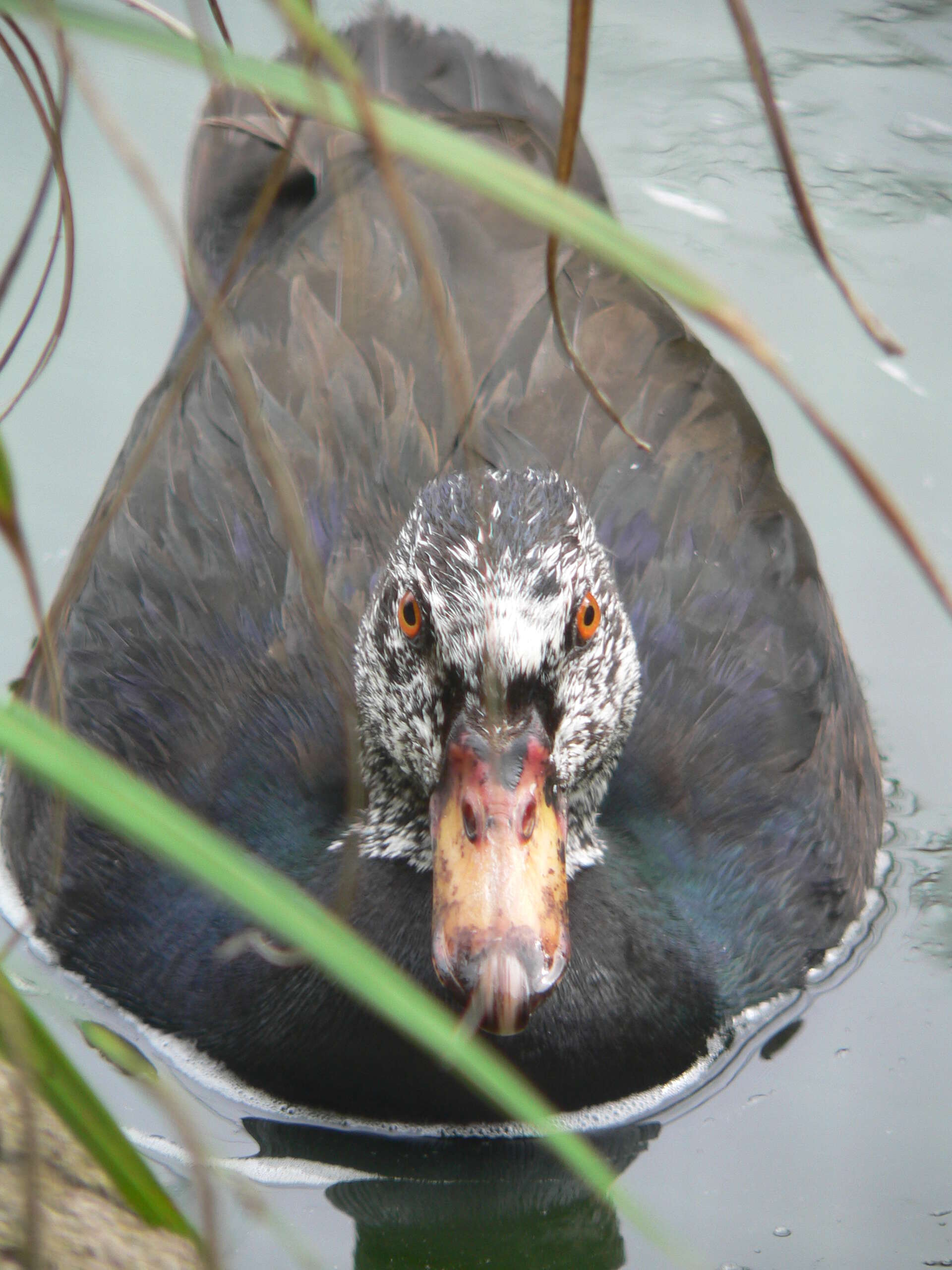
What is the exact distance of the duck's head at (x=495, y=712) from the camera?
7.93ft

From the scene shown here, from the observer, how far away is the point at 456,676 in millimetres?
Result: 2588

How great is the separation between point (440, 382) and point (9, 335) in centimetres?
203

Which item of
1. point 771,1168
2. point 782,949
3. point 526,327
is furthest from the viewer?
point 526,327

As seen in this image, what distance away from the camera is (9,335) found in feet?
16.1

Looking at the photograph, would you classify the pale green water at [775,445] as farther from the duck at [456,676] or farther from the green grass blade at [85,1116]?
the green grass blade at [85,1116]

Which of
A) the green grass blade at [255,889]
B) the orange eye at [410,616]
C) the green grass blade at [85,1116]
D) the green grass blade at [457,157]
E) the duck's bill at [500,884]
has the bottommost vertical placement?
the duck's bill at [500,884]

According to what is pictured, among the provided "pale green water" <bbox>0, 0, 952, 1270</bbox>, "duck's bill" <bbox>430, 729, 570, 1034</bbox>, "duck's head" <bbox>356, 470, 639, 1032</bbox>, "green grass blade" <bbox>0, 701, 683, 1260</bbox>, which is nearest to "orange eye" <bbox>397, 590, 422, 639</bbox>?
"duck's head" <bbox>356, 470, 639, 1032</bbox>

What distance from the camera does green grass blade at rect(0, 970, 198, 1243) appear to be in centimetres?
133

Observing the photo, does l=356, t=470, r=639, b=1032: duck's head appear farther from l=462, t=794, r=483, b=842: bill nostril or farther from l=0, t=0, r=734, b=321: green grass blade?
l=0, t=0, r=734, b=321: green grass blade

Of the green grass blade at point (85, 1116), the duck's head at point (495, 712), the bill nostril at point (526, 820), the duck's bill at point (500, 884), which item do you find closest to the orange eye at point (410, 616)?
the duck's head at point (495, 712)

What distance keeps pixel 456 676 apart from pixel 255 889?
146cm

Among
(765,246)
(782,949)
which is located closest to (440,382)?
(782,949)

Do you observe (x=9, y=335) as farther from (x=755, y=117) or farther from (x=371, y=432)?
(x=755, y=117)

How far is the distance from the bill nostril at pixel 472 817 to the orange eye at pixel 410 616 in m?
0.35
